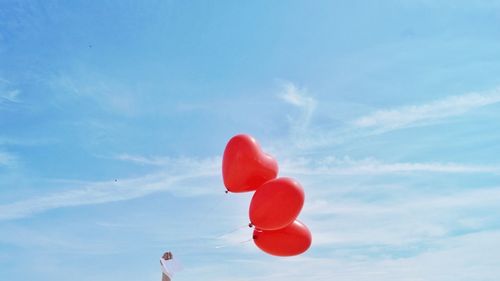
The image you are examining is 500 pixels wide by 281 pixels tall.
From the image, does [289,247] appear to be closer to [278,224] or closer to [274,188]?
[278,224]

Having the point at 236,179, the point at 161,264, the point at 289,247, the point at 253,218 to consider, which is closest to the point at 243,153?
the point at 236,179

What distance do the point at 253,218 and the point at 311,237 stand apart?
1706 mm

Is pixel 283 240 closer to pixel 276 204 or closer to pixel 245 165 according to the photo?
pixel 276 204

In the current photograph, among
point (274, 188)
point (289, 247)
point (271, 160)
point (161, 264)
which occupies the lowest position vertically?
point (161, 264)

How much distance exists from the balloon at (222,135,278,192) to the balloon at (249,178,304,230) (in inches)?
17.9

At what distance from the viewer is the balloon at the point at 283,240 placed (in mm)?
10945

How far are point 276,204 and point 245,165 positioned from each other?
1.10 meters

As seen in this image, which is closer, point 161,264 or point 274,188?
point 161,264

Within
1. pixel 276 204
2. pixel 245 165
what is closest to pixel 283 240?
pixel 276 204

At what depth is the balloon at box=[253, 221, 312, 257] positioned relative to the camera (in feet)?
35.9

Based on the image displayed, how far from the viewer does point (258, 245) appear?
433 inches

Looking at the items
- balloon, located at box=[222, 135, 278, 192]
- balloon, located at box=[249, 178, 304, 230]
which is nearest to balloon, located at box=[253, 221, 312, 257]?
balloon, located at box=[249, 178, 304, 230]

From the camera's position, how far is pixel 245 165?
10789mm

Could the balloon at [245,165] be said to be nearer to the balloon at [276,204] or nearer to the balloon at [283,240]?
the balloon at [276,204]
